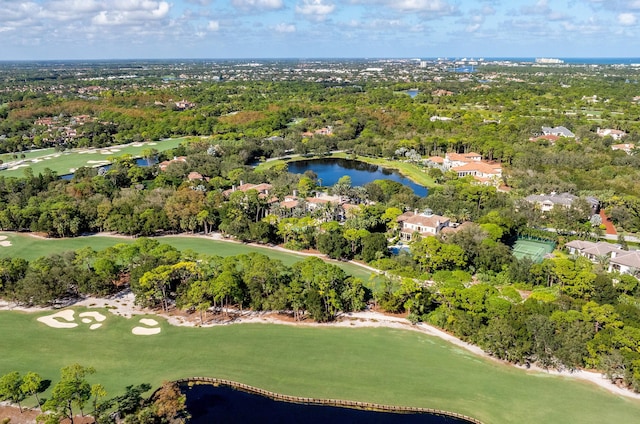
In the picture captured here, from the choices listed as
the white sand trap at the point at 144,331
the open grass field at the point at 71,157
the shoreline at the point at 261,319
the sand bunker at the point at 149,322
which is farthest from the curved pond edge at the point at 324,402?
the open grass field at the point at 71,157

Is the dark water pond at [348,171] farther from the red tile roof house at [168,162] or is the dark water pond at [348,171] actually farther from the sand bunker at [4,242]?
the sand bunker at [4,242]

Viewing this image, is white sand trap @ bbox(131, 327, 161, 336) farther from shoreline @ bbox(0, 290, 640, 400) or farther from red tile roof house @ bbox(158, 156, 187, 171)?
red tile roof house @ bbox(158, 156, 187, 171)

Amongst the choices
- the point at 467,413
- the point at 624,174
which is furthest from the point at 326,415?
the point at 624,174

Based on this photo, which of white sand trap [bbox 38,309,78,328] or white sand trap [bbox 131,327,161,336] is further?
white sand trap [bbox 38,309,78,328]

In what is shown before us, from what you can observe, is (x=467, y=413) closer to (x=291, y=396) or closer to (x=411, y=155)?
(x=291, y=396)

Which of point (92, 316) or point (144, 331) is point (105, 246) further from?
point (144, 331)

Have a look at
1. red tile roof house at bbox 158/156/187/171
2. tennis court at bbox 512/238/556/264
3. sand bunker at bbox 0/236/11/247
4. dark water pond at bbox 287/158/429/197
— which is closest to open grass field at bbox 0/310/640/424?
sand bunker at bbox 0/236/11/247
